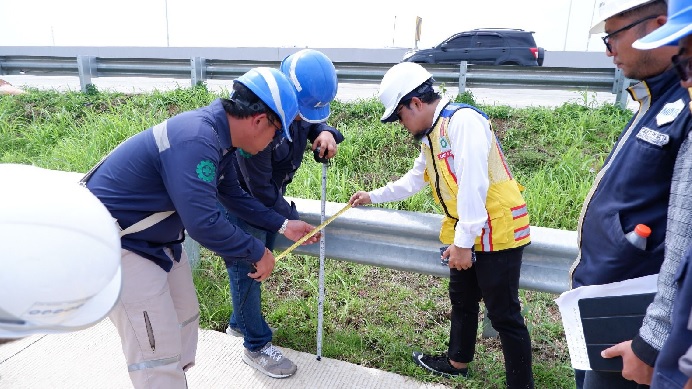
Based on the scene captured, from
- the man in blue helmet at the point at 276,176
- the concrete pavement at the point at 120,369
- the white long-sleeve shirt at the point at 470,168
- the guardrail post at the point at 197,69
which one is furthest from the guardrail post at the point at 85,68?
the white long-sleeve shirt at the point at 470,168

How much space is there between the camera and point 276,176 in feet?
9.55

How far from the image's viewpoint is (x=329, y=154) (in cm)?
303

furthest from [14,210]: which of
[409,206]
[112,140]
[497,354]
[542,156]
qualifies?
[112,140]

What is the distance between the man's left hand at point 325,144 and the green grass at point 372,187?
1.11 meters

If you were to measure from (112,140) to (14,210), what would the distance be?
497 centimetres

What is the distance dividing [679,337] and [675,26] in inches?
31.7

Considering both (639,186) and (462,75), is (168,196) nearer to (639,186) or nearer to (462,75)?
(639,186)

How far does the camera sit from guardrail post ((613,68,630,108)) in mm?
5629

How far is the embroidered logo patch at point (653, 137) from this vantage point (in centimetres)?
148

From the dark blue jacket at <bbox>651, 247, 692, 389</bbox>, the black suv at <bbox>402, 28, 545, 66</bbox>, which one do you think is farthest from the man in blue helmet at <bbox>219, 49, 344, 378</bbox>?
the black suv at <bbox>402, 28, 545, 66</bbox>

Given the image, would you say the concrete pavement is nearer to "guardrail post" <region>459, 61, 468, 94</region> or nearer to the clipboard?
the clipboard

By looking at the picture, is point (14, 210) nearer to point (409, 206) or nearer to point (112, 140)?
→ point (409, 206)

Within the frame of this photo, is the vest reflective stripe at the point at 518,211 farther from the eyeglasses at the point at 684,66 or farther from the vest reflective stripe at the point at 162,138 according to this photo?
the vest reflective stripe at the point at 162,138

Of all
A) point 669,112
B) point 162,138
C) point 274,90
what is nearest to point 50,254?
point 162,138
